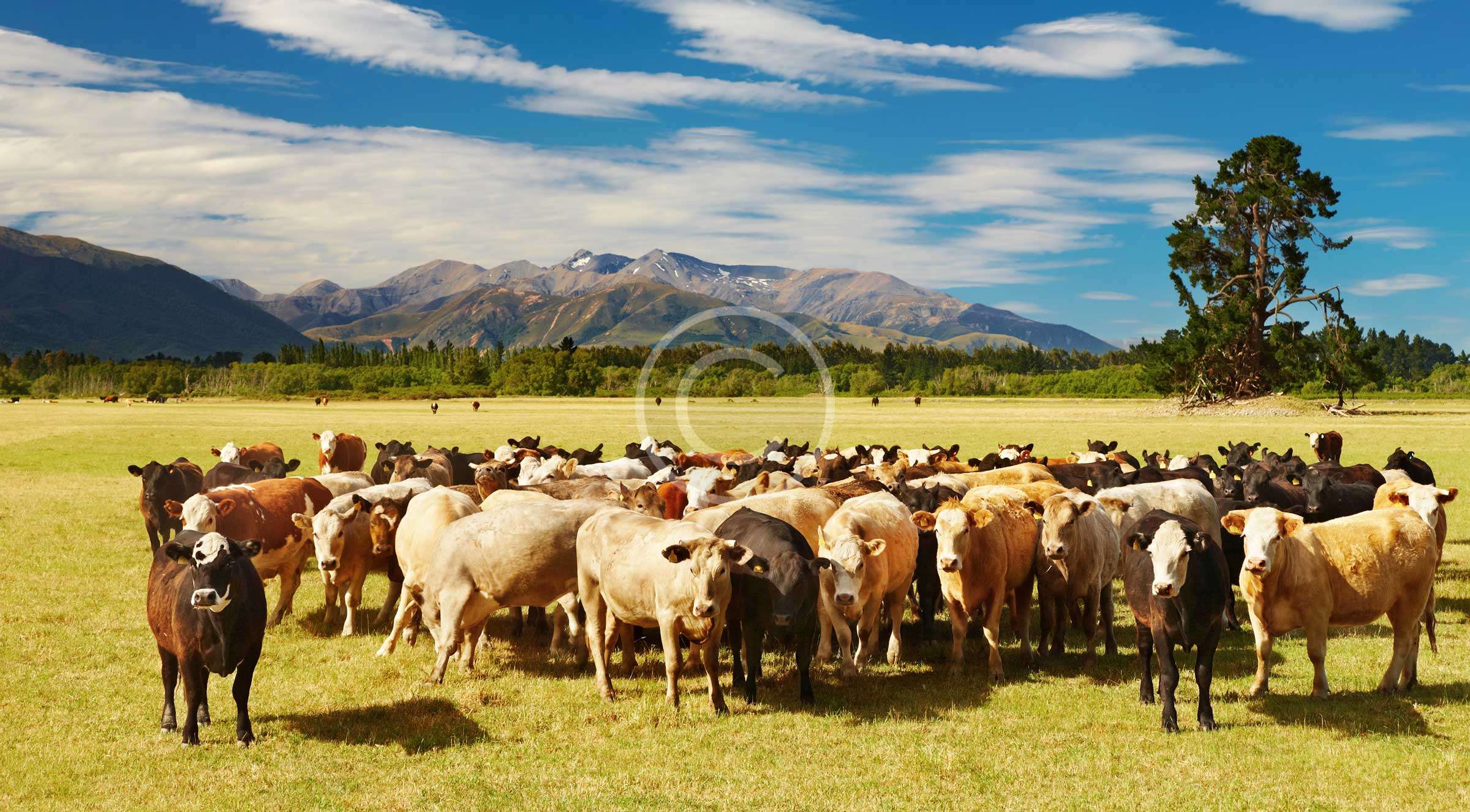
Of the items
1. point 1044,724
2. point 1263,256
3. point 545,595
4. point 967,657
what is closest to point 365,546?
point 545,595

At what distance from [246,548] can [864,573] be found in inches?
222

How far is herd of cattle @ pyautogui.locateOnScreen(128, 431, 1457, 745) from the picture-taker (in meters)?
8.59

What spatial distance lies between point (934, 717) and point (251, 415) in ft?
250

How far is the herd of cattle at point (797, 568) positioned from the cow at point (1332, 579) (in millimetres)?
18

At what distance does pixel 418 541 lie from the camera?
11.3 m

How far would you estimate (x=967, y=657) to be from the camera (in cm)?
1123

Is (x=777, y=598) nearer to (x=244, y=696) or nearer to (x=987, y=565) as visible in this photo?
(x=987, y=565)

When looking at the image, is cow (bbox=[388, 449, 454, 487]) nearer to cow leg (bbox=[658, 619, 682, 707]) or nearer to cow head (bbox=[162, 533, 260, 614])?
cow head (bbox=[162, 533, 260, 614])

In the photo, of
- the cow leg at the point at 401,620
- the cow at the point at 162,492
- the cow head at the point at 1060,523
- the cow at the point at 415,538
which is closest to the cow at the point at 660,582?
the cow at the point at 415,538

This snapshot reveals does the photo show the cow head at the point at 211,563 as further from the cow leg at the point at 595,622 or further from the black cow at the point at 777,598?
the black cow at the point at 777,598

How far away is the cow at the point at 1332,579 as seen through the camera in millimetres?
9062

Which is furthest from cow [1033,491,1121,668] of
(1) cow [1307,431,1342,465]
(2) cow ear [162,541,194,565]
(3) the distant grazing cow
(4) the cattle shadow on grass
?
(3) the distant grazing cow

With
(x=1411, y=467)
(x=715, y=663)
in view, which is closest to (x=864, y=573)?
(x=715, y=663)

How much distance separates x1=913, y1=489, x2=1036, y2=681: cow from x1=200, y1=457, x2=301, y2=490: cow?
1240 centimetres
